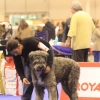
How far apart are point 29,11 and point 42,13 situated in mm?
739

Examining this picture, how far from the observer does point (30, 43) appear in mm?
3473

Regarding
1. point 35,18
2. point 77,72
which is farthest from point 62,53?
point 35,18

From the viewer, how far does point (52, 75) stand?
338cm

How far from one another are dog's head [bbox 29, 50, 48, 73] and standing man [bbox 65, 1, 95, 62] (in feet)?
5.64

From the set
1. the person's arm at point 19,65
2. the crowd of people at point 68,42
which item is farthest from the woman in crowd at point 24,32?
the person's arm at point 19,65

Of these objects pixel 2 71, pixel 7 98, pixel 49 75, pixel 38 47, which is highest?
pixel 38 47

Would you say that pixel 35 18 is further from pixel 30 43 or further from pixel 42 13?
pixel 30 43

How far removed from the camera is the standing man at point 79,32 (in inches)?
191

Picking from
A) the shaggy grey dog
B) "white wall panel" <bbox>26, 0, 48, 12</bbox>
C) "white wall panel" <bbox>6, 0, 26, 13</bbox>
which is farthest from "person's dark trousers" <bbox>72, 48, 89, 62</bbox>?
"white wall panel" <bbox>6, 0, 26, 13</bbox>

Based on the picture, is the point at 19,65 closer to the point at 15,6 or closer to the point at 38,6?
the point at 38,6

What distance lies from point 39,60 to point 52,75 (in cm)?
34

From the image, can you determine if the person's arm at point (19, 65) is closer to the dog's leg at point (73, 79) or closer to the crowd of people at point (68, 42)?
the crowd of people at point (68, 42)

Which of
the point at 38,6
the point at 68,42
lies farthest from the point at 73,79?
the point at 38,6

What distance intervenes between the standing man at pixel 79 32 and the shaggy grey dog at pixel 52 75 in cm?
131
